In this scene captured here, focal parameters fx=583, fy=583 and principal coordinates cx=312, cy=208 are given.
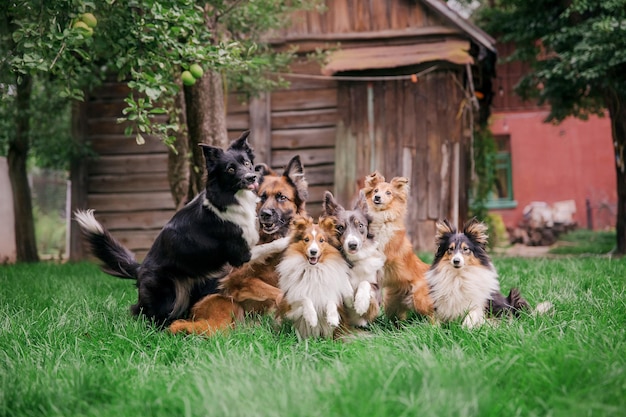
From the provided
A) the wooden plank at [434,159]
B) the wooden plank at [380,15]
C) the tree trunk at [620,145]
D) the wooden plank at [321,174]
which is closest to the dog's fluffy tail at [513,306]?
the wooden plank at [434,159]

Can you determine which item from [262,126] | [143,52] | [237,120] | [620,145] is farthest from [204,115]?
[620,145]

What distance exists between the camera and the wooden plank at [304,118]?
10594mm

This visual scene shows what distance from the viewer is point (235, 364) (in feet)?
9.79

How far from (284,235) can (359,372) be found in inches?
69.9

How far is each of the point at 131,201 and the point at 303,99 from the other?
395cm

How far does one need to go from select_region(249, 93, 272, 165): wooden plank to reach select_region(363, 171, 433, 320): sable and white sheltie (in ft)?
21.3

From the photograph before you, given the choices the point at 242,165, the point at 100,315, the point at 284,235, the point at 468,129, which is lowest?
the point at 100,315

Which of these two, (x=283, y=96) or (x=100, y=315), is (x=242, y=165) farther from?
(x=283, y=96)

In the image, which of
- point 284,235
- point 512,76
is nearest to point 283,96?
point 284,235

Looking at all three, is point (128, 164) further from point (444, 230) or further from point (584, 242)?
point (584, 242)

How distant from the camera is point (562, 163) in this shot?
17.8 meters

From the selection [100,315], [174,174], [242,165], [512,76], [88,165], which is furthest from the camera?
[512,76]

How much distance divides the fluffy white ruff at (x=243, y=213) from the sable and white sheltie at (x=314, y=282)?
1.32ft

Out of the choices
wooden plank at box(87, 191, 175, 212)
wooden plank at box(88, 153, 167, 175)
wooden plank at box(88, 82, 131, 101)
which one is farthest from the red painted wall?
wooden plank at box(88, 82, 131, 101)
